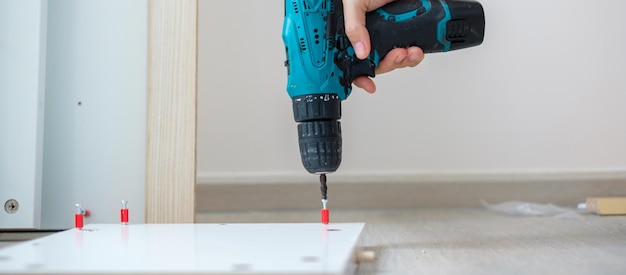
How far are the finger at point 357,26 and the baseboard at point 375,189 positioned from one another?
1120 millimetres

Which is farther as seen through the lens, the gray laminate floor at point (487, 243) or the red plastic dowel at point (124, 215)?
the red plastic dowel at point (124, 215)

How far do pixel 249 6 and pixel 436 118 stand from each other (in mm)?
722

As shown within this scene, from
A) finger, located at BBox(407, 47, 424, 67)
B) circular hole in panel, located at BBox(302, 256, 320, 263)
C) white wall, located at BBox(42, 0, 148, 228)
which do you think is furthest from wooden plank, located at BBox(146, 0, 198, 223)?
circular hole in panel, located at BBox(302, 256, 320, 263)

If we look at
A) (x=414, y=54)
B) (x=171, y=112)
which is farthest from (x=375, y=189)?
(x=171, y=112)

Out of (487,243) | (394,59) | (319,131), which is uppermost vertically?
(394,59)

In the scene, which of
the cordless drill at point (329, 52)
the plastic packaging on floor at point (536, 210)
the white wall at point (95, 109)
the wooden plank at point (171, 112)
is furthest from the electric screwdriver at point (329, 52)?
the plastic packaging on floor at point (536, 210)

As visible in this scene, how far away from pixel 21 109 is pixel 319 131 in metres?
0.55

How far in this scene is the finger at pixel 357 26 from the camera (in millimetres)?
1286

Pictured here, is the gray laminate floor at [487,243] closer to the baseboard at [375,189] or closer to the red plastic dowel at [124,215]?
the baseboard at [375,189]

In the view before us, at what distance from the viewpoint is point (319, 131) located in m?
1.27

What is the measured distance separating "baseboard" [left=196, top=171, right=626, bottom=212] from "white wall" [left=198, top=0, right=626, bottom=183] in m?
0.02

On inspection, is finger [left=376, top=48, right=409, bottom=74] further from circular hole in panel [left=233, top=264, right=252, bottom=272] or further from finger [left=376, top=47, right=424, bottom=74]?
circular hole in panel [left=233, top=264, right=252, bottom=272]

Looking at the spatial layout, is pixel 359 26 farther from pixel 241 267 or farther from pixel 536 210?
pixel 536 210

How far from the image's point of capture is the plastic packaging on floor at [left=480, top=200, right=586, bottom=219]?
1.98m
